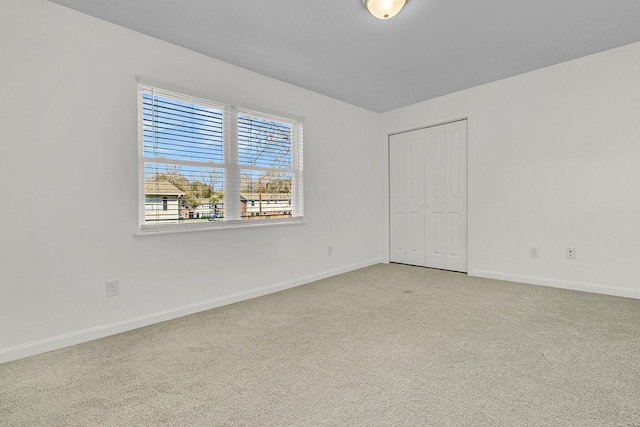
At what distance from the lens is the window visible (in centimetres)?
267

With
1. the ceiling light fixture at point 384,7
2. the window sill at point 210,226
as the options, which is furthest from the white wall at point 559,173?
the window sill at point 210,226

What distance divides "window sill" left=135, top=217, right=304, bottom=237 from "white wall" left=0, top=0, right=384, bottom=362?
5cm

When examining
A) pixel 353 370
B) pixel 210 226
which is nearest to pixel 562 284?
pixel 353 370

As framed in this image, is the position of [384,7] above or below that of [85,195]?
above

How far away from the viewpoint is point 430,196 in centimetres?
452

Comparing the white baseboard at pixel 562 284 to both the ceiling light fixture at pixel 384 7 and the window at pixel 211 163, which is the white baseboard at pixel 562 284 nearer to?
the window at pixel 211 163

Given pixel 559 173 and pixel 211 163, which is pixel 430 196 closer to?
pixel 559 173

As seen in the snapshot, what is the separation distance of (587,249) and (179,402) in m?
3.86

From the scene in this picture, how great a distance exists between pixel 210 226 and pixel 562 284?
12.2ft

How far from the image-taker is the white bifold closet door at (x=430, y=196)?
4.22 meters

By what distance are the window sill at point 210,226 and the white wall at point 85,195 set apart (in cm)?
5

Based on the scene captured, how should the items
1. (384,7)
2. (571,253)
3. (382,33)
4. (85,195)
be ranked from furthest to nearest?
(571,253)
(382,33)
(85,195)
(384,7)

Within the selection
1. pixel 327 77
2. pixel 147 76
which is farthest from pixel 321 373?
pixel 327 77

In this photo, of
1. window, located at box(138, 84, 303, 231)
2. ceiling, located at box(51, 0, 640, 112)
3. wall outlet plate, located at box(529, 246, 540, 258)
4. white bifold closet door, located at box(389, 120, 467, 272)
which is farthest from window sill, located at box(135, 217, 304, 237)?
wall outlet plate, located at box(529, 246, 540, 258)
